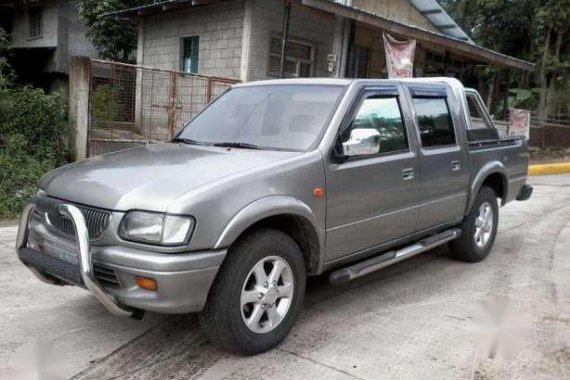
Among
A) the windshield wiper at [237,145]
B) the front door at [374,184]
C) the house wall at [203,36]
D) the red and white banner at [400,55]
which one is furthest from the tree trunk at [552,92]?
the windshield wiper at [237,145]

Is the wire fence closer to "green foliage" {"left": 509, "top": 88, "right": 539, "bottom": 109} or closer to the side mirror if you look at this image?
the side mirror

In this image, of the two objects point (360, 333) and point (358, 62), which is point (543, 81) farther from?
point (360, 333)

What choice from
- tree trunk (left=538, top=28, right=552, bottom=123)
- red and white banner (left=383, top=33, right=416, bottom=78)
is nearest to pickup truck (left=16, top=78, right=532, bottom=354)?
red and white banner (left=383, top=33, right=416, bottom=78)

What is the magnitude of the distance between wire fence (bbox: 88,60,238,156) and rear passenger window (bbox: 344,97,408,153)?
4.63m

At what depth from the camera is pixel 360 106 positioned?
175 inches

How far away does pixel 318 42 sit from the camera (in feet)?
48.0

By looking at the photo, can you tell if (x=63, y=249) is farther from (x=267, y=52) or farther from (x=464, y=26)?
(x=464, y=26)

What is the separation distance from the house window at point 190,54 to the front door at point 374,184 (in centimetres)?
1065

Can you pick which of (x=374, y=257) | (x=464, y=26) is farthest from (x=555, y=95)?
(x=374, y=257)

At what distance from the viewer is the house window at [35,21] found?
20828 mm

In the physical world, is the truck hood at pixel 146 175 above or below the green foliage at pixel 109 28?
below

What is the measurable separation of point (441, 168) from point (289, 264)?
2062 millimetres

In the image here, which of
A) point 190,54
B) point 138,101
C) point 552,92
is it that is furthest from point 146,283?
point 552,92

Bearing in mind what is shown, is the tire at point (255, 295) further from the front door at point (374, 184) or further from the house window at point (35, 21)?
the house window at point (35, 21)
